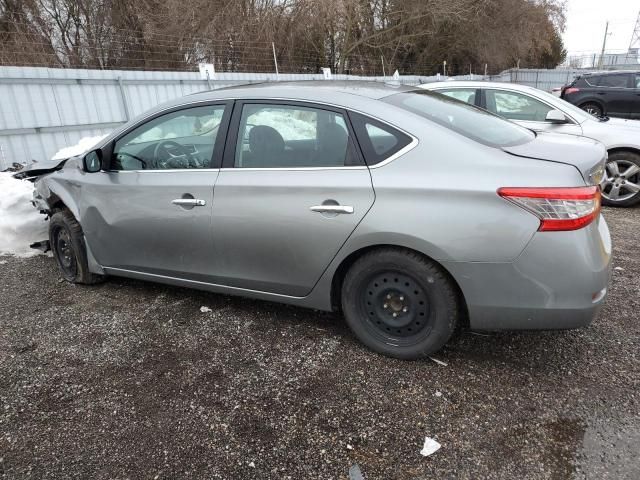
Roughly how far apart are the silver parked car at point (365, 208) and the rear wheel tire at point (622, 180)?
3591mm

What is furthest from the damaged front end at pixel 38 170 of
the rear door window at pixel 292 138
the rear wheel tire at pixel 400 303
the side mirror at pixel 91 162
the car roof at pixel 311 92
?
the rear wheel tire at pixel 400 303

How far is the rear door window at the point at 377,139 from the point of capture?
271 cm

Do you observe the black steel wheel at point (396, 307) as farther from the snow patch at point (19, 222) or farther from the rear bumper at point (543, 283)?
the snow patch at point (19, 222)

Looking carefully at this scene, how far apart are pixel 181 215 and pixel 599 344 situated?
2863mm

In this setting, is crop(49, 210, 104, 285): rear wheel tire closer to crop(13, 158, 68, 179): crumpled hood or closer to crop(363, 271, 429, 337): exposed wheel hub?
crop(13, 158, 68, 179): crumpled hood

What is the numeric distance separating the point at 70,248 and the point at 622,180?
640 cm

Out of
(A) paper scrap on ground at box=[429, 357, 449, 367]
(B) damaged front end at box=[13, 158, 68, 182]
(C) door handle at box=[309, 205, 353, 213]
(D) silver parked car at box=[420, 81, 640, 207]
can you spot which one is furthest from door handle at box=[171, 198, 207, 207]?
(D) silver parked car at box=[420, 81, 640, 207]

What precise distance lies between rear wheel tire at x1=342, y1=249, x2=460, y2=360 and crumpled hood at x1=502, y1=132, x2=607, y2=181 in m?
0.81

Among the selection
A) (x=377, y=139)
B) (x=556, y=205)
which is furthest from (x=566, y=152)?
(x=377, y=139)

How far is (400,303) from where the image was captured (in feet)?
9.14

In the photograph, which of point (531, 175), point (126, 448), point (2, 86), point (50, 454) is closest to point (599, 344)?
point (531, 175)

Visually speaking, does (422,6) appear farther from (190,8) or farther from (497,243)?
(497,243)

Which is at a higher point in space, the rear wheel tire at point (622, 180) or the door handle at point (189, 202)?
the door handle at point (189, 202)

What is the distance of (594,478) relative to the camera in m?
2.04
